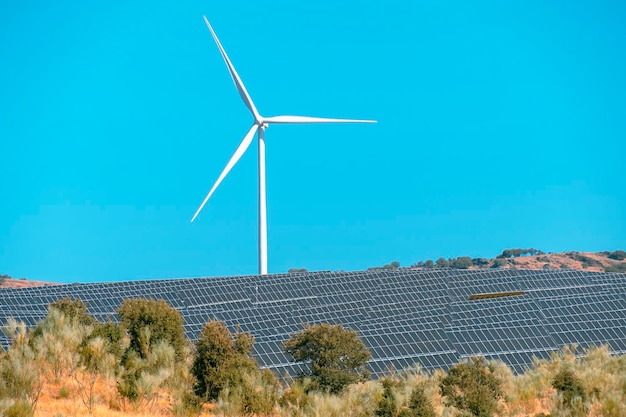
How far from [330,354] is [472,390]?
22.7 feet

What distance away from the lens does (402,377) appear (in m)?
59.7

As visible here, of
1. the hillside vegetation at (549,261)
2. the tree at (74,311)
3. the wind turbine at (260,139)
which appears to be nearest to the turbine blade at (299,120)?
the wind turbine at (260,139)

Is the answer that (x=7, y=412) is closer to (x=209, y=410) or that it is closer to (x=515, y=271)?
(x=209, y=410)

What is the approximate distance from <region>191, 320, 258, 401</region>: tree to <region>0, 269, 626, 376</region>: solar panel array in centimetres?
1120

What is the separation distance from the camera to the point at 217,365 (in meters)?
47.8

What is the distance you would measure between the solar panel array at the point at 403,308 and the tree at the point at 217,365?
11.2 metres

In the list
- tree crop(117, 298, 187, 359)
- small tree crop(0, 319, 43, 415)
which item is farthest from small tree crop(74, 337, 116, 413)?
tree crop(117, 298, 187, 359)

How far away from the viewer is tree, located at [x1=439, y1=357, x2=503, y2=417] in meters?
45.5

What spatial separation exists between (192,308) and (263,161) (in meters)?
12.9

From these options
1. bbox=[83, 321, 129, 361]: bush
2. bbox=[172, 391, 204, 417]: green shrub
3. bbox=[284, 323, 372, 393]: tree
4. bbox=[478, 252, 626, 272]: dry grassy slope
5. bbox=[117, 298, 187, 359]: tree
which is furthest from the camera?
bbox=[478, 252, 626, 272]: dry grassy slope

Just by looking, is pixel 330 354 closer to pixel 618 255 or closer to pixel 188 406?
pixel 188 406

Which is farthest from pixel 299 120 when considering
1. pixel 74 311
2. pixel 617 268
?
pixel 617 268

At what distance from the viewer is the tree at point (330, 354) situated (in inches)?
1945

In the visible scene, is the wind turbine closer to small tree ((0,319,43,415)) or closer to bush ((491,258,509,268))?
small tree ((0,319,43,415))
